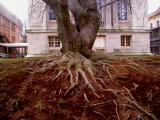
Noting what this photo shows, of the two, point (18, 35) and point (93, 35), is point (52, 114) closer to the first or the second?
point (93, 35)

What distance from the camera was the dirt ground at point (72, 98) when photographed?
6.46m

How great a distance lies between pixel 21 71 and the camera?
8.95 metres

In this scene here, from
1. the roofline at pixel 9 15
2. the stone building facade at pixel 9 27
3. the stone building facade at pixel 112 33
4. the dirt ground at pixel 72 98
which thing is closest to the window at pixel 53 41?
the stone building facade at pixel 112 33

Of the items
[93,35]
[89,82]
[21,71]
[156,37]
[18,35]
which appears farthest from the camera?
A: [18,35]

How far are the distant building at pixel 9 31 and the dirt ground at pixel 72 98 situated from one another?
37.8 meters

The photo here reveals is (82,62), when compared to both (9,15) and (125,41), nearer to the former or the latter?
(125,41)

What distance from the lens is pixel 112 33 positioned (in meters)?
34.5

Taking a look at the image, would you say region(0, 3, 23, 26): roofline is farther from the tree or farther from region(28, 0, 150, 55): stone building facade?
the tree

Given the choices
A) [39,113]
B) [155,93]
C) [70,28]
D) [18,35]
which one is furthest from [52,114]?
[18,35]

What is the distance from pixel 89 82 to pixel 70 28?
7.32 ft

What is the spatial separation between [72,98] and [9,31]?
53756 millimetres

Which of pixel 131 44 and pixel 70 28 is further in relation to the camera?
pixel 131 44

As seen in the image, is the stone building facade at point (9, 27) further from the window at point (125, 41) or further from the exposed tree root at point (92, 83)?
the exposed tree root at point (92, 83)

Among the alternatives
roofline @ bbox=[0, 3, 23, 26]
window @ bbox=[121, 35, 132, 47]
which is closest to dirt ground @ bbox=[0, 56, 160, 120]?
window @ bbox=[121, 35, 132, 47]
